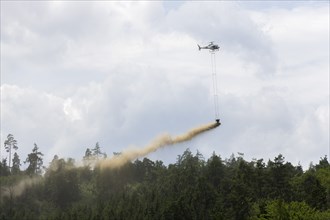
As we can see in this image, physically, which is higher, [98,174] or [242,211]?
[98,174]

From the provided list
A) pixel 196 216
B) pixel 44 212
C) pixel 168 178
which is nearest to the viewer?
pixel 196 216

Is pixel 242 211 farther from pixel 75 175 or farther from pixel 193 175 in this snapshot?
pixel 75 175

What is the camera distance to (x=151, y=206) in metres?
120

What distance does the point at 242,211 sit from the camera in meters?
111

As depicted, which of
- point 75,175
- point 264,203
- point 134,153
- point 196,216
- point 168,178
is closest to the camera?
point 134,153

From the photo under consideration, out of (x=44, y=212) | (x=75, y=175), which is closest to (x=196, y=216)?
(x=44, y=212)

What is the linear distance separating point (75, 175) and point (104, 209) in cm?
5568

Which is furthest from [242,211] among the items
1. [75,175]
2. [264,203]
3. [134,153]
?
[75,175]

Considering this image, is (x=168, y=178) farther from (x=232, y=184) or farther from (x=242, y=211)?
(x=242, y=211)

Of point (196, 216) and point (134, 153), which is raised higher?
point (134, 153)

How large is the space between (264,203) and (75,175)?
84.1 metres

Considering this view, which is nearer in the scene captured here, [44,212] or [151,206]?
[151,206]

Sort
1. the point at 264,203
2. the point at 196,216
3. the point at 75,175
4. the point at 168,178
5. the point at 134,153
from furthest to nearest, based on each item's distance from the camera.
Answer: the point at 75,175 < the point at 168,178 < the point at 196,216 < the point at 264,203 < the point at 134,153

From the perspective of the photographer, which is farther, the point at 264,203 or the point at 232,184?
the point at 232,184
